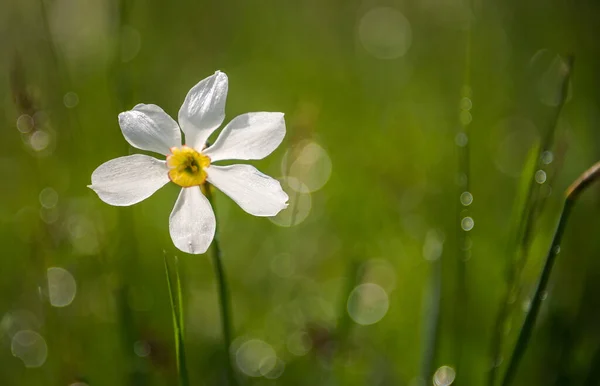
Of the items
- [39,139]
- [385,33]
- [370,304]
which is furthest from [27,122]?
[385,33]

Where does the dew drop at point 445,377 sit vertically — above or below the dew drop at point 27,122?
below

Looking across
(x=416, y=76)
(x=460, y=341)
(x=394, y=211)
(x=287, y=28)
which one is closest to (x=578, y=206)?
(x=394, y=211)

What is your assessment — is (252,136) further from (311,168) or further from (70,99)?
(311,168)

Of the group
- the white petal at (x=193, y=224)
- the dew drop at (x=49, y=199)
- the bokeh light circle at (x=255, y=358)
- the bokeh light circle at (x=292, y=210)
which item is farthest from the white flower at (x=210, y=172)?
the bokeh light circle at (x=292, y=210)

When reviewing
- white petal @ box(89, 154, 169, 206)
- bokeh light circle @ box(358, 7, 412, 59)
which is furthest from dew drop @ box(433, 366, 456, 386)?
bokeh light circle @ box(358, 7, 412, 59)

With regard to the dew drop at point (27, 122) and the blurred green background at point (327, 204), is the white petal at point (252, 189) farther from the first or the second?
the dew drop at point (27, 122)

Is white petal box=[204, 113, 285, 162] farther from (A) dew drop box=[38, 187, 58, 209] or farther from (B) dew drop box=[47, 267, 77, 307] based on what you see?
(A) dew drop box=[38, 187, 58, 209]
